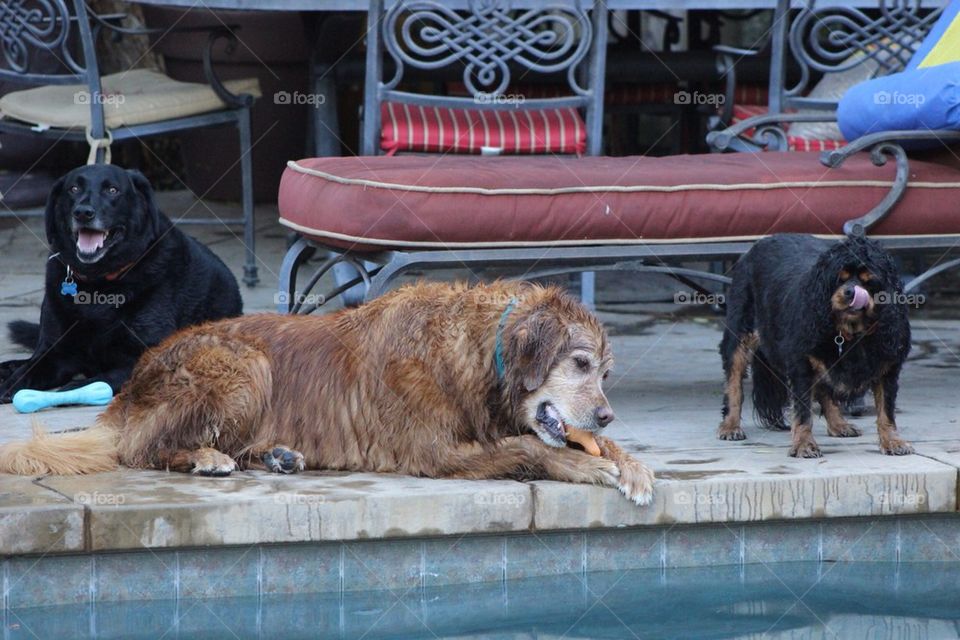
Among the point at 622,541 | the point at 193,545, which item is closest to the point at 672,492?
the point at 622,541

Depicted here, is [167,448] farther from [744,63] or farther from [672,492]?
[744,63]

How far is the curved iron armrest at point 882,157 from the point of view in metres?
4.96

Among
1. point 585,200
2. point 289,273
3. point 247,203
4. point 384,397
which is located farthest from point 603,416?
point 247,203

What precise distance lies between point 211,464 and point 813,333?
5.85ft

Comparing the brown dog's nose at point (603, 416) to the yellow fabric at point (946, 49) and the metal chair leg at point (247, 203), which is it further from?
the metal chair leg at point (247, 203)

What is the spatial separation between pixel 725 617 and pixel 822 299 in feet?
3.18

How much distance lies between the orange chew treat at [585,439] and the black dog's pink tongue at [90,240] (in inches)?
80.1

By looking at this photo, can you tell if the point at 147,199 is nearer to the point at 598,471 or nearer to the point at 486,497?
the point at 486,497

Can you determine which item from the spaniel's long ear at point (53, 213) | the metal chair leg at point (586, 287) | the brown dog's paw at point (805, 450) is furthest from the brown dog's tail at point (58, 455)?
the metal chair leg at point (586, 287)

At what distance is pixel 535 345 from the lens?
3.86 m

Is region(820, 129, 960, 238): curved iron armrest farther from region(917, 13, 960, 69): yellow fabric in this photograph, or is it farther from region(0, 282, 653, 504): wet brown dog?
region(0, 282, 653, 504): wet brown dog

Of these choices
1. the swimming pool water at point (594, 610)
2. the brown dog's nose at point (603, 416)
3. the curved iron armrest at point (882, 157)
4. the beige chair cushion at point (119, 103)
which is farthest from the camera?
the beige chair cushion at point (119, 103)

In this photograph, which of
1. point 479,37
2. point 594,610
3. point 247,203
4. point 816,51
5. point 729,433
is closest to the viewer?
point 594,610

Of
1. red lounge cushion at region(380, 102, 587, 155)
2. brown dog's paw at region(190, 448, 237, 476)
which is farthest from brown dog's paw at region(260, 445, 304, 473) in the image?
red lounge cushion at region(380, 102, 587, 155)
